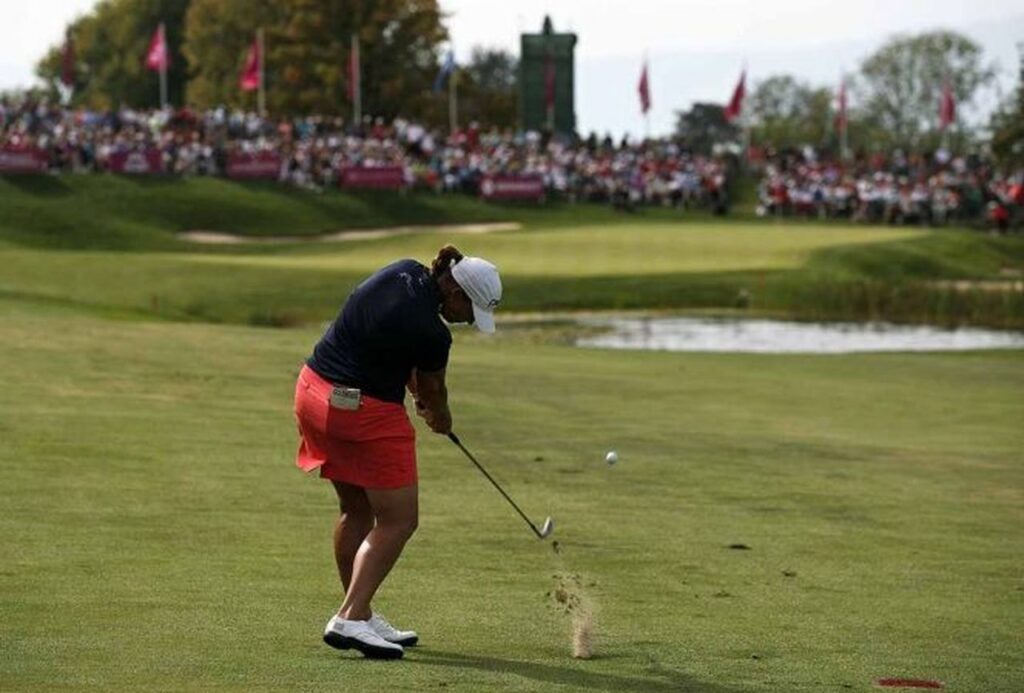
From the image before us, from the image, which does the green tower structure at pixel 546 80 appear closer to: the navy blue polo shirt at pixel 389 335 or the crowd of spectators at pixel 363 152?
the crowd of spectators at pixel 363 152

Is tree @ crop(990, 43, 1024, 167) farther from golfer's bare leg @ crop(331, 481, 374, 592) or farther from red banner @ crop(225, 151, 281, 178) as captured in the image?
golfer's bare leg @ crop(331, 481, 374, 592)

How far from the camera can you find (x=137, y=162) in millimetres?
80938

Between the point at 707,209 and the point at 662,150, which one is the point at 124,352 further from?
the point at 662,150

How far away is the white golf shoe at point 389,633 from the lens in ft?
40.7

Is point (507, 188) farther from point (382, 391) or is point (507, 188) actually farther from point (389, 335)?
point (389, 335)

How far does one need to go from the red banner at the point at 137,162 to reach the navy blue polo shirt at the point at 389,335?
69.1 meters

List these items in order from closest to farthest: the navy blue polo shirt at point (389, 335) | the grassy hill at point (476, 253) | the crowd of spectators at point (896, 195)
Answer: the navy blue polo shirt at point (389, 335) → the grassy hill at point (476, 253) → the crowd of spectators at point (896, 195)

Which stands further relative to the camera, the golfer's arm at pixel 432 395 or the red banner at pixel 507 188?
the red banner at pixel 507 188

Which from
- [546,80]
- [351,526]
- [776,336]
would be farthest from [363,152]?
[351,526]

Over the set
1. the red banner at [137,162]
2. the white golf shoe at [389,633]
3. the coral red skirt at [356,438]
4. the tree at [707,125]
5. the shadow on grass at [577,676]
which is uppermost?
the coral red skirt at [356,438]

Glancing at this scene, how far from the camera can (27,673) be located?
11414 mm

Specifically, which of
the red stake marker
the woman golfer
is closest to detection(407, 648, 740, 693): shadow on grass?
the woman golfer

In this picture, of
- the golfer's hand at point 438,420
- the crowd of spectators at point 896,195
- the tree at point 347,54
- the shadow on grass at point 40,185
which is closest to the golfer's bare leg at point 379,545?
the golfer's hand at point 438,420

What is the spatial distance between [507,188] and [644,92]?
799 inches
